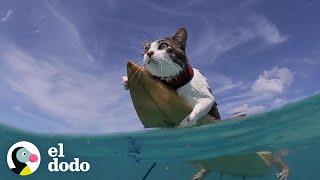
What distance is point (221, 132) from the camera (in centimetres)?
1179

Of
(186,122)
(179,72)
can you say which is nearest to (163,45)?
(179,72)

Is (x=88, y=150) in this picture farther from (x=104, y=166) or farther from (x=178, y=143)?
(x=178, y=143)

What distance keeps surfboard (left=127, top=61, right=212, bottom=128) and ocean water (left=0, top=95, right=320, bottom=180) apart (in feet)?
8.30

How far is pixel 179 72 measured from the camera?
7.38 metres

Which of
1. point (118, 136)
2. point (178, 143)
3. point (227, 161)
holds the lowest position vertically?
point (227, 161)

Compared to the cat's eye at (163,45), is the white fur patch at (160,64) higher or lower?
lower

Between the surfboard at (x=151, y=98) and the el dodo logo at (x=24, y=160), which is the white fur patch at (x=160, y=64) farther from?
the el dodo logo at (x=24, y=160)

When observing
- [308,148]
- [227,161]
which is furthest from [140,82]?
[308,148]

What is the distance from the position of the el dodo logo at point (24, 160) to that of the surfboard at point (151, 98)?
4374 mm

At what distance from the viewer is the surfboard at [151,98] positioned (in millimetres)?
7336

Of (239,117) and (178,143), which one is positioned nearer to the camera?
(239,117)

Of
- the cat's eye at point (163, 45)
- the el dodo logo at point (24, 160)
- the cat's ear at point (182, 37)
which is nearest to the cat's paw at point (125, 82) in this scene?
the cat's eye at point (163, 45)

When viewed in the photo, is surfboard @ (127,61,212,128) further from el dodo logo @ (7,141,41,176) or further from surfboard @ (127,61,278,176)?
el dodo logo @ (7,141,41,176)

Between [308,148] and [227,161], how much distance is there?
7.95m
